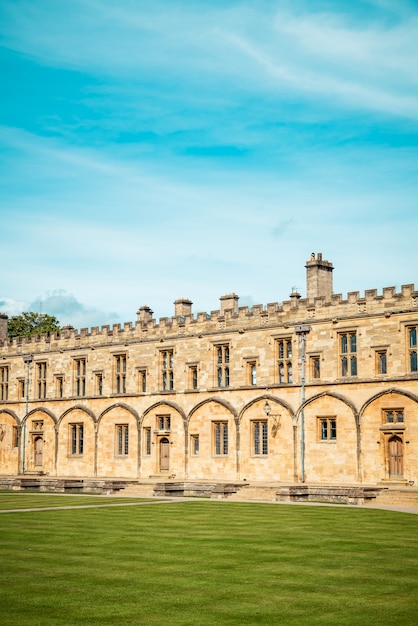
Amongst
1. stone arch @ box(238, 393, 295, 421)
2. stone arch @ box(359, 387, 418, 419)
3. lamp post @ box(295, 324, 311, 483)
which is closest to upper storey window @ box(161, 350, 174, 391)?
stone arch @ box(238, 393, 295, 421)

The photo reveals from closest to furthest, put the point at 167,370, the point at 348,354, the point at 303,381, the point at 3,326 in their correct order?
the point at 348,354
the point at 303,381
the point at 167,370
the point at 3,326

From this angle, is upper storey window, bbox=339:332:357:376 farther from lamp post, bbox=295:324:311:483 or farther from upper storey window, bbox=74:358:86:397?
upper storey window, bbox=74:358:86:397

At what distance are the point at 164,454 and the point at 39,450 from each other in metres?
10.7

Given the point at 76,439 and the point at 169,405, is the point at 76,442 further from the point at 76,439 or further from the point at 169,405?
the point at 169,405

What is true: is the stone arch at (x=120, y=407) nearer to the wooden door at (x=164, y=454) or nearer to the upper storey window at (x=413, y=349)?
the wooden door at (x=164, y=454)

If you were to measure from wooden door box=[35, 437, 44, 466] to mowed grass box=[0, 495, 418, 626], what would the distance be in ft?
102

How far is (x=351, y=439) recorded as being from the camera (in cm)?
4006

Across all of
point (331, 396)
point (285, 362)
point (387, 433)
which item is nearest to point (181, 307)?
point (285, 362)

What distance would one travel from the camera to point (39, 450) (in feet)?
182

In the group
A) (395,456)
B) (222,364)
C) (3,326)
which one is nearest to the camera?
(395,456)

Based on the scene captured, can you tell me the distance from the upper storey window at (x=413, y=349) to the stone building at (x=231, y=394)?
0.14 feet

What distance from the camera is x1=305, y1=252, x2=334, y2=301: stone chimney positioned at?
43.2m

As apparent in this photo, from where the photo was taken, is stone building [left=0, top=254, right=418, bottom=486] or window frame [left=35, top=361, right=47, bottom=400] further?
window frame [left=35, top=361, right=47, bottom=400]

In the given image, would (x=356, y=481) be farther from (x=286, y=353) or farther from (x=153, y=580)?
(x=153, y=580)
